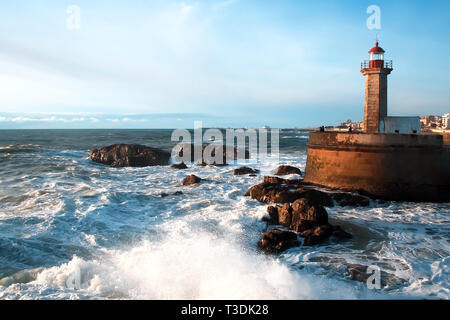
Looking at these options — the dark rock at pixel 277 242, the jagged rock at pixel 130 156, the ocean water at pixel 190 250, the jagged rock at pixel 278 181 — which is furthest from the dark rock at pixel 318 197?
the jagged rock at pixel 130 156

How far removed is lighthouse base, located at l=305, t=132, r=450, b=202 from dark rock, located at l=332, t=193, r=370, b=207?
0.93 metres

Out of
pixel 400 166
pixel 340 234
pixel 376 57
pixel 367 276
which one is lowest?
pixel 367 276

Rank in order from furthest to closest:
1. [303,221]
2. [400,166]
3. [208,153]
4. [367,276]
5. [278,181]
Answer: [208,153], [278,181], [400,166], [303,221], [367,276]

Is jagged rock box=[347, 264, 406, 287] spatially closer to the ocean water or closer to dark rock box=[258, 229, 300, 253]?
the ocean water

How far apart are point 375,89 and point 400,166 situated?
3.68 meters

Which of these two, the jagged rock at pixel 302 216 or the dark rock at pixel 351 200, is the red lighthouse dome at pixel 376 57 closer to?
the dark rock at pixel 351 200

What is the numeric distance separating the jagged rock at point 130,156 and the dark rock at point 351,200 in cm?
1068

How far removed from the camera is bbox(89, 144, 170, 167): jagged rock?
17.0 m

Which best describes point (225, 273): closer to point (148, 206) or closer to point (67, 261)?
point (67, 261)

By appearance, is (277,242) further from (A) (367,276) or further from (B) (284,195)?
(B) (284,195)

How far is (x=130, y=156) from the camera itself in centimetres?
1719

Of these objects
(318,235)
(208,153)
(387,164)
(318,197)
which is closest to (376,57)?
(387,164)

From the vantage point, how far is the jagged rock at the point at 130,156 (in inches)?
668
